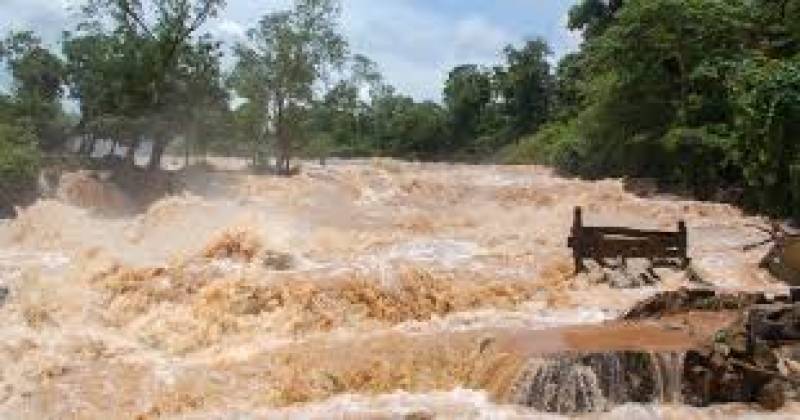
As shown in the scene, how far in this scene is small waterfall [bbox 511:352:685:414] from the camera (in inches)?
590

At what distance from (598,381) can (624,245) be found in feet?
27.9

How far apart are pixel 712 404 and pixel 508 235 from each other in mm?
11721

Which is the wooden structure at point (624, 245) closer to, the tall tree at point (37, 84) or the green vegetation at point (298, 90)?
the green vegetation at point (298, 90)

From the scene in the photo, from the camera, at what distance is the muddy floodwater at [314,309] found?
1623cm

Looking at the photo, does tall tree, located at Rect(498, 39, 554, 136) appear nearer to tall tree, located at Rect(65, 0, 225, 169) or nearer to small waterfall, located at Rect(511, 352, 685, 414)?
tall tree, located at Rect(65, 0, 225, 169)

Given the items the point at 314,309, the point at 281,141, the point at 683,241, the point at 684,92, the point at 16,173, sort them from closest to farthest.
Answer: the point at 314,309, the point at 683,241, the point at 16,173, the point at 684,92, the point at 281,141

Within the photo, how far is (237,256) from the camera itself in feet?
75.6

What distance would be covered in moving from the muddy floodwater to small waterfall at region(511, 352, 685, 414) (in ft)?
0.42

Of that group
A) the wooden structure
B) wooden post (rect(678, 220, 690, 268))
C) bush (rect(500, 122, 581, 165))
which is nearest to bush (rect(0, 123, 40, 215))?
the wooden structure

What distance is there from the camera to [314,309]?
65.2 feet

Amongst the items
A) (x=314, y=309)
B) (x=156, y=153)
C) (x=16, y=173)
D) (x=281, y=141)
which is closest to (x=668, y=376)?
(x=314, y=309)

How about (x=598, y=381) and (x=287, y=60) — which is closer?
(x=598, y=381)

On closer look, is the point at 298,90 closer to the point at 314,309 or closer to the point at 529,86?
the point at 314,309

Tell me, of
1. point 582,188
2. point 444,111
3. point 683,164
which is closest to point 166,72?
point 582,188
